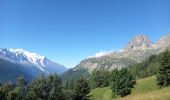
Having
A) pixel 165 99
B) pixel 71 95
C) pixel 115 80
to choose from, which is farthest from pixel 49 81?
pixel 165 99

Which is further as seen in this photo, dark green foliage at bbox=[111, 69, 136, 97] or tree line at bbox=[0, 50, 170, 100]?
dark green foliage at bbox=[111, 69, 136, 97]

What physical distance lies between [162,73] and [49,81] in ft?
203

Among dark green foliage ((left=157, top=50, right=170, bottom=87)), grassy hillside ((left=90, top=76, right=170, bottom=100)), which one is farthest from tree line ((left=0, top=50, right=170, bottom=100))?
grassy hillside ((left=90, top=76, right=170, bottom=100))

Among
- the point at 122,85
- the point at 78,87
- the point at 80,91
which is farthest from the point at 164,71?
the point at 80,91

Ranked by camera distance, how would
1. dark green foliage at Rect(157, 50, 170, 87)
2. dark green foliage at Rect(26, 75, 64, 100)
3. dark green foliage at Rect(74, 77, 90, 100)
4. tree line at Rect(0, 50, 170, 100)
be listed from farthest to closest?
dark green foliage at Rect(26, 75, 64, 100) < dark green foliage at Rect(74, 77, 90, 100) < tree line at Rect(0, 50, 170, 100) < dark green foliage at Rect(157, 50, 170, 87)

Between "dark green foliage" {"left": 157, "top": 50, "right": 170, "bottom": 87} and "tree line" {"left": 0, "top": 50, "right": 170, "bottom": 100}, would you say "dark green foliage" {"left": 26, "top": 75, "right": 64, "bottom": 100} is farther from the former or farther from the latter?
"dark green foliage" {"left": 157, "top": 50, "right": 170, "bottom": 87}

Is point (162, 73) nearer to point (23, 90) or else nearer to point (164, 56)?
point (164, 56)

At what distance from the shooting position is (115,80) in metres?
111

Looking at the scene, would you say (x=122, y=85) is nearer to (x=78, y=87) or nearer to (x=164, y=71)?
(x=78, y=87)

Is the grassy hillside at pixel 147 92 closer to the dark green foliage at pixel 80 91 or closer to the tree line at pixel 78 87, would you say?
the tree line at pixel 78 87

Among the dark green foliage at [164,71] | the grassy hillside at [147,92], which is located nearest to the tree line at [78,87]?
the dark green foliage at [164,71]

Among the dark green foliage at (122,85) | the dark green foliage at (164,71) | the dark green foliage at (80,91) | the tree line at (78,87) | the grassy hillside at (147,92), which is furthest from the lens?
the dark green foliage at (80,91)

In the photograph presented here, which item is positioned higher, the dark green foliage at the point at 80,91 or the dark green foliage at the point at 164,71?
the dark green foliage at the point at 164,71

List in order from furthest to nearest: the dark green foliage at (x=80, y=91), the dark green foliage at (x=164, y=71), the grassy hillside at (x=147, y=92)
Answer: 1. the dark green foliage at (x=80, y=91)
2. the dark green foliage at (x=164, y=71)
3. the grassy hillside at (x=147, y=92)
